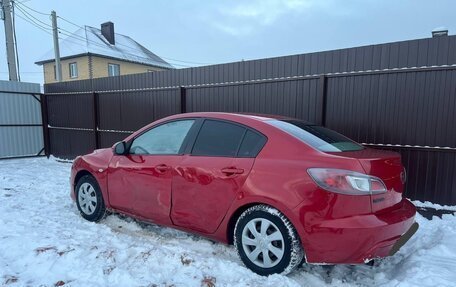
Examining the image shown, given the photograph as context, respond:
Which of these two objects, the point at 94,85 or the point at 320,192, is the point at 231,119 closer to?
the point at 320,192

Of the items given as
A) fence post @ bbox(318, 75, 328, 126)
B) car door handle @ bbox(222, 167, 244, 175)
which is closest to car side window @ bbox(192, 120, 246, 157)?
car door handle @ bbox(222, 167, 244, 175)

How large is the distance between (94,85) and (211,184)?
7.42m

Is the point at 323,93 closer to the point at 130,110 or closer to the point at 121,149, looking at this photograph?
the point at 121,149

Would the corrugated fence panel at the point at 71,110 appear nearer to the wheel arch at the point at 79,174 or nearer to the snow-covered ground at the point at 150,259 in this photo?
the wheel arch at the point at 79,174

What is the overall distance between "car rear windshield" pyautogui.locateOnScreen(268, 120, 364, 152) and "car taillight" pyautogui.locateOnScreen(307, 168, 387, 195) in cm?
30

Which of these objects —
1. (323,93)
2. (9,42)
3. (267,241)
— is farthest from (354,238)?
(9,42)

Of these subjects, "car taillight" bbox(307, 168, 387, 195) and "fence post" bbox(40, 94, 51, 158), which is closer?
"car taillight" bbox(307, 168, 387, 195)

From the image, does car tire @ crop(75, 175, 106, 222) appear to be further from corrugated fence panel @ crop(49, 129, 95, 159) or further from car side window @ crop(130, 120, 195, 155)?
corrugated fence panel @ crop(49, 129, 95, 159)

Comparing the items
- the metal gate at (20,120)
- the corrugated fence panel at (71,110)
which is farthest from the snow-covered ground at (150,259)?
the metal gate at (20,120)

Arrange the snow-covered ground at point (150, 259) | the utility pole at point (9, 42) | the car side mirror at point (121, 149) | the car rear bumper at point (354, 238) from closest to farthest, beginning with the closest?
the car rear bumper at point (354, 238), the snow-covered ground at point (150, 259), the car side mirror at point (121, 149), the utility pole at point (9, 42)

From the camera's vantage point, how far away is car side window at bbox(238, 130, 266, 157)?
2953mm

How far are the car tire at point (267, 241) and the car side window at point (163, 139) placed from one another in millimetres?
1162

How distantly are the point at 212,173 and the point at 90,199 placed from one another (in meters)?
2.15

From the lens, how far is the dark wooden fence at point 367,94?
435 centimetres
